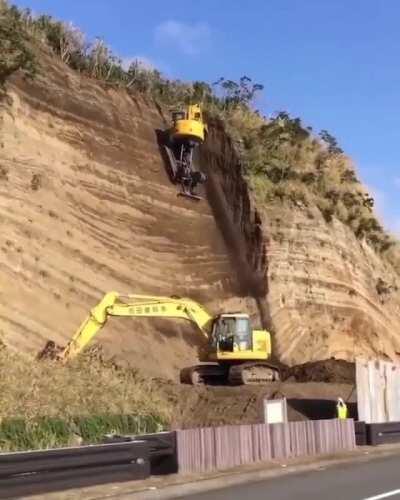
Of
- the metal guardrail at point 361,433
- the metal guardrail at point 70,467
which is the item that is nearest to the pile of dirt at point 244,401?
the metal guardrail at point 361,433

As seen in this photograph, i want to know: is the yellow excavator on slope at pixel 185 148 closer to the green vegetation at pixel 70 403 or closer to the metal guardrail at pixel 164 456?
the green vegetation at pixel 70 403

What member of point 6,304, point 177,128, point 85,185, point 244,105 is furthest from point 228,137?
point 6,304

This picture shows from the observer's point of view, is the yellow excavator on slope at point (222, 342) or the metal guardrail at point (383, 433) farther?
the yellow excavator on slope at point (222, 342)

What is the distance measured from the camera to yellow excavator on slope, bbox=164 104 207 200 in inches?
1550

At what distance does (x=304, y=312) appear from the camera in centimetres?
4000

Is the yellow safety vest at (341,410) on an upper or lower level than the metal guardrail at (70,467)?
upper

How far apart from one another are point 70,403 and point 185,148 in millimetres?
19945

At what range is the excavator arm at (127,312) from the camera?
2753 centimetres

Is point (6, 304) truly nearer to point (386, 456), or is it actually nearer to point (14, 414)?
point (14, 414)

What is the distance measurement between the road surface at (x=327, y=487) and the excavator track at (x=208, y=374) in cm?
1452

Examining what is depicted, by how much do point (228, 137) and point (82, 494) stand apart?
106 feet

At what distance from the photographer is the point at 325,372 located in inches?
1283

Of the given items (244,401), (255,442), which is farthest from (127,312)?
(255,442)

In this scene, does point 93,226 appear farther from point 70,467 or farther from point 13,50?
point 70,467
